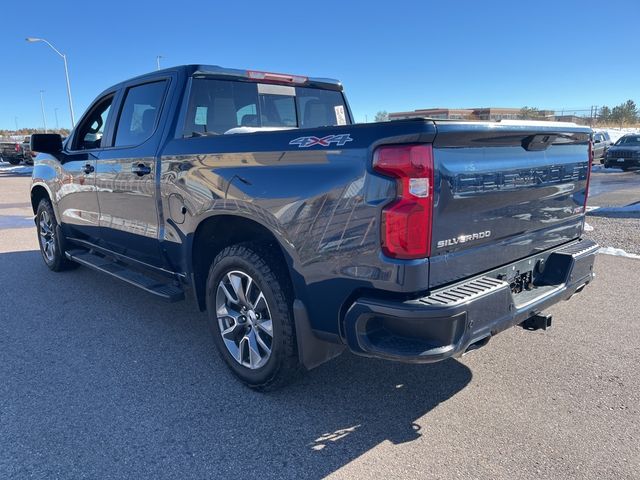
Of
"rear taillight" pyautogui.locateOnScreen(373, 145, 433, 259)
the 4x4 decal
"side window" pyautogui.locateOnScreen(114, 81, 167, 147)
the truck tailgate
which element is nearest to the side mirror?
"side window" pyautogui.locateOnScreen(114, 81, 167, 147)

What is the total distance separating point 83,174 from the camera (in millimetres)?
4859

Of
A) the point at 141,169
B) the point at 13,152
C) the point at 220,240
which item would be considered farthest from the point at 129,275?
the point at 13,152

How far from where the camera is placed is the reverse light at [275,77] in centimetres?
418

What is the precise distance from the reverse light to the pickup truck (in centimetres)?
1

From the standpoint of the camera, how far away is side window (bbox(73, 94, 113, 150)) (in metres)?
A: 4.94

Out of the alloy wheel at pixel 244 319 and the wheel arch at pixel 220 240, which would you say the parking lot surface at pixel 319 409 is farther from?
the wheel arch at pixel 220 240

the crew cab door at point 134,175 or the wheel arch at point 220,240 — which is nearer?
the wheel arch at point 220,240

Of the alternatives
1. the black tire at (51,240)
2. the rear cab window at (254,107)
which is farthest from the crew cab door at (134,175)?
the black tire at (51,240)

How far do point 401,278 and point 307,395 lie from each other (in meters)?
1.28

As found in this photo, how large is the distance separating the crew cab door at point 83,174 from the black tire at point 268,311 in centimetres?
214

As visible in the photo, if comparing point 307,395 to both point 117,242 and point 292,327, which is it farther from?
point 117,242

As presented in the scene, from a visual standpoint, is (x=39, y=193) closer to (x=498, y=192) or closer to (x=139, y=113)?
(x=139, y=113)

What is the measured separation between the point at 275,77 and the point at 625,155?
21589 millimetres

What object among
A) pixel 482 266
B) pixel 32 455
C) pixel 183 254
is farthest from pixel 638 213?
pixel 32 455
